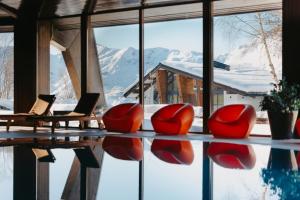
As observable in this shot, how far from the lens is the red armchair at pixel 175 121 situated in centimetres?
812

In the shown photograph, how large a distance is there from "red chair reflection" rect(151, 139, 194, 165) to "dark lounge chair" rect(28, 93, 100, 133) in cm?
222

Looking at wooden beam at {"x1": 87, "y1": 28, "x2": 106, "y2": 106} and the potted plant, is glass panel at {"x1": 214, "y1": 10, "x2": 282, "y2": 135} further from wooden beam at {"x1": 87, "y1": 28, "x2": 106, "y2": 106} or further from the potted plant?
wooden beam at {"x1": 87, "y1": 28, "x2": 106, "y2": 106}

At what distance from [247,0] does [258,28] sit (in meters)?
0.66

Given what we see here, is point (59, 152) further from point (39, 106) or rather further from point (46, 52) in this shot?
point (46, 52)

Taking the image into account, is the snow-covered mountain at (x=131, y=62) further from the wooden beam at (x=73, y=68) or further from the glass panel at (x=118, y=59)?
the wooden beam at (x=73, y=68)

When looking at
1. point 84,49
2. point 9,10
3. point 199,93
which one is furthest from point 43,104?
point 199,93

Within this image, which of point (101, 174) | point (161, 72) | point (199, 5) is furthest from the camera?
point (161, 72)

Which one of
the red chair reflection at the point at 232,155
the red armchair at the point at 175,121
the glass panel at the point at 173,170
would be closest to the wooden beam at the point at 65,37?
the red armchair at the point at 175,121

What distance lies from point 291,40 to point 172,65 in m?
2.88

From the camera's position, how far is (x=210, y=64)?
356 inches

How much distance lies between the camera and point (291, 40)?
8.11m

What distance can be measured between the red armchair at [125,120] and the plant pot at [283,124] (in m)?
2.77

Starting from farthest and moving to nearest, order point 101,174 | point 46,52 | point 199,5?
point 46,52 → point 199,5 → point 101,174

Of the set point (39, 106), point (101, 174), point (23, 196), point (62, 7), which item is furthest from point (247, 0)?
point (23, 196)
